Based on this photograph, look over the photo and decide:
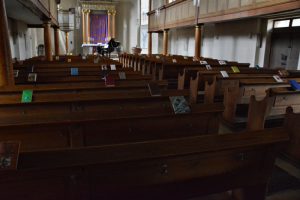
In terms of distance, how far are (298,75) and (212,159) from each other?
368cm

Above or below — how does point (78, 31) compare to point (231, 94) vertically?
above

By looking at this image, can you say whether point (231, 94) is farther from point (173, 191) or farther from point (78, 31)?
point (78, 31)

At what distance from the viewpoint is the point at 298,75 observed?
413 cm

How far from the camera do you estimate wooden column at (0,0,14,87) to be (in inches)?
103

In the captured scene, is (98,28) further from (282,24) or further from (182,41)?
(282,24)

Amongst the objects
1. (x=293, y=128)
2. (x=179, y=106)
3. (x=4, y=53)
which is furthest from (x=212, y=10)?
(x=293, y=128)

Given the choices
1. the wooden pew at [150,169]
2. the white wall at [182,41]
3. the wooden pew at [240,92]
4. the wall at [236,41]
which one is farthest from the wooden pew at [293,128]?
the white wall at [182,41]

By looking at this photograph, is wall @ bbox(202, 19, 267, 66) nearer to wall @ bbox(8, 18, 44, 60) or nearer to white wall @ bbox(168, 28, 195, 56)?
white wall @ bbox(168, 28, 195, 56)

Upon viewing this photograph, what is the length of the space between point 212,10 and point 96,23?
13.8 m

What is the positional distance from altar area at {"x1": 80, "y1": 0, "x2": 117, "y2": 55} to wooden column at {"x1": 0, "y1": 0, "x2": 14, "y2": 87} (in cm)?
1678

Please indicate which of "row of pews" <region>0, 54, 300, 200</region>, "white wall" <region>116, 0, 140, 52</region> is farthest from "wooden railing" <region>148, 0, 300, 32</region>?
"white wall" <region>116, 0, 140, 52</region>

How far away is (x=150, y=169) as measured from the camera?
110 cm

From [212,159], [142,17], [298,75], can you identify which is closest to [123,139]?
[212,159]

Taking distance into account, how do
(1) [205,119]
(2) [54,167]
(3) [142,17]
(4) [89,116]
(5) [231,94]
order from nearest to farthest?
(2) [54,167], (4) [89,116], (1) [205,119], (5) [231,94], (3) [142,17]
